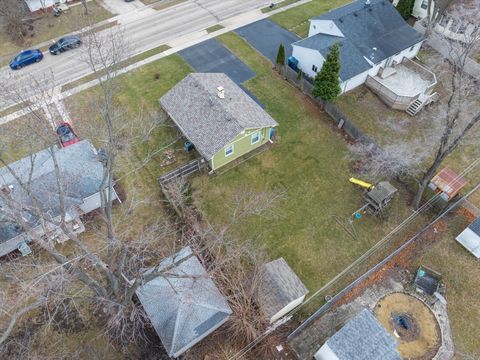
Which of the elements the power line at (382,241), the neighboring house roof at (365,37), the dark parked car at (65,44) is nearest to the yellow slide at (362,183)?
the power line at (382,241)

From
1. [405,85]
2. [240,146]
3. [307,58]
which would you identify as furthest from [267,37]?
[240,146]

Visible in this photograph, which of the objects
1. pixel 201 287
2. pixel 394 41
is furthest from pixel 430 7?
pixel 201 287

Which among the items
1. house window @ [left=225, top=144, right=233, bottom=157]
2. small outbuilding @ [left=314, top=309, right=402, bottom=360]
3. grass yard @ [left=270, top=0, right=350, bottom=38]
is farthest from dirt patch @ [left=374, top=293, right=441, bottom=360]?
grass yard @ [left=270, top=0, right=350, bottom=38]

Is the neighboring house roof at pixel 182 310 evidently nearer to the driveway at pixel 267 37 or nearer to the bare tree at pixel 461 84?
the bare tree at pixel 461 84

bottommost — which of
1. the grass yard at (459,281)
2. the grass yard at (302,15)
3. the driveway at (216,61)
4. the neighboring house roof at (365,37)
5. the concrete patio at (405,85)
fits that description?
the grass yard at (459,281)

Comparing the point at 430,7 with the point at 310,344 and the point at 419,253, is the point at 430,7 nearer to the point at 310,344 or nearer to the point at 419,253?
the point at 419,253

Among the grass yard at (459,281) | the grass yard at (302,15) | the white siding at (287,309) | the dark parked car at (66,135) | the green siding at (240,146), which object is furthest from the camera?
the grass yard at (302,15)

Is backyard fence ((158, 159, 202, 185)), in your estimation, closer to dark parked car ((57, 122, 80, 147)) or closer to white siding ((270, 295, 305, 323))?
dark parked car ((57, 122, 80, 147))
